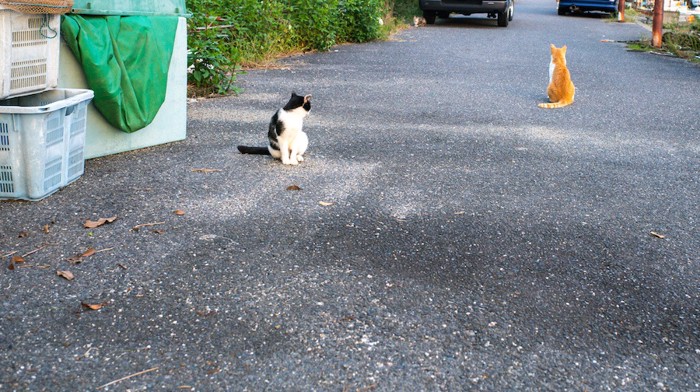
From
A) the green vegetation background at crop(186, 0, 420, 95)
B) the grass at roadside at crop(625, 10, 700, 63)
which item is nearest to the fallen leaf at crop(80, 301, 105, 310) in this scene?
the green vegetation background at crop(186, 0, 420, 95)

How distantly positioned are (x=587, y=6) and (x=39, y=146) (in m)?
23.5

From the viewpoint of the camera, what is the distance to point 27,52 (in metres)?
4.55

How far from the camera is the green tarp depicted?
17.0ft

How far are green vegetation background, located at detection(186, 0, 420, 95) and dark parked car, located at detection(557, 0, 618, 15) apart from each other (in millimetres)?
11419

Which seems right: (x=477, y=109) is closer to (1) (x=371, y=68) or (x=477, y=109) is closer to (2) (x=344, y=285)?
(1) (x=371, y=68)

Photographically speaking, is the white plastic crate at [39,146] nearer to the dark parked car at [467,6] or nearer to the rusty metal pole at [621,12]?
the dark parked car at [467,6]

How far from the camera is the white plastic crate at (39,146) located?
4.33m

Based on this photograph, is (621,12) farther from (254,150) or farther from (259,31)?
(254,150)

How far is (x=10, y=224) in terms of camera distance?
13.7ft

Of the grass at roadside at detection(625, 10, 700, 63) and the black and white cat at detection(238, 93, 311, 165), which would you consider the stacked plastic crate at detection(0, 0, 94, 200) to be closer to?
the black and white cat at detection(238, 93, 311, 165)

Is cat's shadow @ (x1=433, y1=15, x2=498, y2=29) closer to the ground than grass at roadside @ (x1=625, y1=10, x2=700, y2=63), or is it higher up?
higher up

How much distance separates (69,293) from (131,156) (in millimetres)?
2475

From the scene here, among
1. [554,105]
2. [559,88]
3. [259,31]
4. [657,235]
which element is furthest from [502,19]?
[657,235]

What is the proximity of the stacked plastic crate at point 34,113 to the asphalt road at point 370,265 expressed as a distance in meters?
0.16
